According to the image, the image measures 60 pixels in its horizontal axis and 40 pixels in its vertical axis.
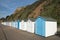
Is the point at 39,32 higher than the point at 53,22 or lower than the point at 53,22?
lower

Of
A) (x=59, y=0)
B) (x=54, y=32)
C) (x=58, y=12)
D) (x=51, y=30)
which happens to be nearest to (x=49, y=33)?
(x=51, y=30)

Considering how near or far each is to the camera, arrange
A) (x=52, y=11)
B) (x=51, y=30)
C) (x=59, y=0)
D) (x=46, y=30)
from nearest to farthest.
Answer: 1. (x=46, y=30)
2. (x=51, y=30)
3. (x=52, y=11)
4. (x=59, y=0)

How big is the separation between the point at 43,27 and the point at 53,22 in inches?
108

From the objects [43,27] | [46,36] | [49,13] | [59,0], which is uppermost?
[59,0]

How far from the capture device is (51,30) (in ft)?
69.3

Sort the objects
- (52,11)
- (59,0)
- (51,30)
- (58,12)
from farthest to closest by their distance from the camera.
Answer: (59,0), (52,11), (58,12), (51,30)

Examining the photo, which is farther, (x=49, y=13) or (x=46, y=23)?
(x=49, y=13)

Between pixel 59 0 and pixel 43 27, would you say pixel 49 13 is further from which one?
pixel 43 27

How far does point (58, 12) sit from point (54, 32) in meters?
19.5

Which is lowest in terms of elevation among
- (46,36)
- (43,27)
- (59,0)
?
(46,36)

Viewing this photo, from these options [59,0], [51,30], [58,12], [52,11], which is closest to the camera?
[51,30]

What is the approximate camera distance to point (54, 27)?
2238cm

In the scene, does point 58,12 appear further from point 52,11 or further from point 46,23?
point 46,23

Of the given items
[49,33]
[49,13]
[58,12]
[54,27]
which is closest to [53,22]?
[54,27]
